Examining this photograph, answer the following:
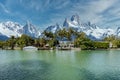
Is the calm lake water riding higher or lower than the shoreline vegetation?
lower

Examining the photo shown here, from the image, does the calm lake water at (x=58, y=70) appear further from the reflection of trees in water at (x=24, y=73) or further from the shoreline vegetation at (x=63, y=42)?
the shoreline vegetation at (x=63, y=42)

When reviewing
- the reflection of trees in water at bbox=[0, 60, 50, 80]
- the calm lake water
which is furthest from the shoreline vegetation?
the reflection of trees in water at bbox=[0, 60, 50, 80]

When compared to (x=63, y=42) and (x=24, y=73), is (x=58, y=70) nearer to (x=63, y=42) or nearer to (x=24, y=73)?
(x=24, y=73)

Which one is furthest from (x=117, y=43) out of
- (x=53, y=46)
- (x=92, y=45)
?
(x=53, y=46)

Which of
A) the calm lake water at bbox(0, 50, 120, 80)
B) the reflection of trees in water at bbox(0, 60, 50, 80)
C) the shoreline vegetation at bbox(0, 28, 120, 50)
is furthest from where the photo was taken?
the shoreline vegetation at bbox(0, 28, 120, 50)

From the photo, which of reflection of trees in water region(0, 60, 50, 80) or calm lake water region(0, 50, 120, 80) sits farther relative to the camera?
calm lake water region(0, 50, 120, 80)

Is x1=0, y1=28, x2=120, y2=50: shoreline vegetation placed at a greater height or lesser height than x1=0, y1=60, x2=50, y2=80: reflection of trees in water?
greater

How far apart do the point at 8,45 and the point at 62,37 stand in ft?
119

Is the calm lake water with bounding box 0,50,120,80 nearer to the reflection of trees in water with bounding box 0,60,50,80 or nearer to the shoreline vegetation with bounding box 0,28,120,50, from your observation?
the reflection of trees in water with bounding box 0,60,50,80

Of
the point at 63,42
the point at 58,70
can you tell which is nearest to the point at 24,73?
the point at 58,70

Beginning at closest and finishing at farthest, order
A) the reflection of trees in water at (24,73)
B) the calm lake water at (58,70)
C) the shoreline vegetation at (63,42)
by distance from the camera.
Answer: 1. the reflection of trees in water at (24,73)
2. the calm lake water at (58,70)
3. the shoreline vegetation at (63,42)

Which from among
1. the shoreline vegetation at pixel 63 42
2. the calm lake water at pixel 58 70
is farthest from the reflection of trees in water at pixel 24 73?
the shoreline vegetation at pixel 63 42

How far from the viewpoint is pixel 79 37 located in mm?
121312

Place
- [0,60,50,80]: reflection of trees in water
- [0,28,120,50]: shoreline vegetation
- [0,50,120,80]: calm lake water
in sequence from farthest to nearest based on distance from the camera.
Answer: [0,28,120,50]: shoreline vegetation < [0,50,120,80]: calm lake water < [0,60,50,80]: reflection of trees in water
